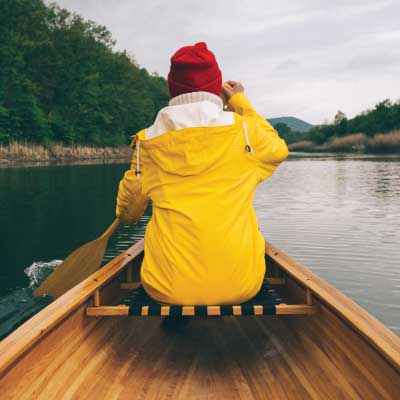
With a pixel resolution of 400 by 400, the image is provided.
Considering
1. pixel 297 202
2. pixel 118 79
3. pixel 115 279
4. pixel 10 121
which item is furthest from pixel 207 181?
pixel 118 79

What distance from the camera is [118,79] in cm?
4662


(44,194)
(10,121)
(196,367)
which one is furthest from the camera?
(10,121)

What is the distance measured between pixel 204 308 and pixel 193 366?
0.54 m

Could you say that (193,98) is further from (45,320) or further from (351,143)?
(351,143)

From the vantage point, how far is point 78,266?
3619mm

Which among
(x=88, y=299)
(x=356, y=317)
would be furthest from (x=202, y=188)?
(x=88, y=299)

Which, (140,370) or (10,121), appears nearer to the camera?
(140,370)

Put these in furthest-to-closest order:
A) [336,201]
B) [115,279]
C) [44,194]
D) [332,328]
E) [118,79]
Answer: [118,79]
[44,194]
[336,201]
[115,279]
[332,328]

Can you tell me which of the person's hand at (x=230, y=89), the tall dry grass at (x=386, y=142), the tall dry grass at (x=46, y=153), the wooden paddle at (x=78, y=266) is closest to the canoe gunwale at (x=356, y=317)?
the person's hand at (x=230, y=89)

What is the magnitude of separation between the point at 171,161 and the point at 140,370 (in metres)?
1.07

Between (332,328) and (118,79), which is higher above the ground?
(118,79)

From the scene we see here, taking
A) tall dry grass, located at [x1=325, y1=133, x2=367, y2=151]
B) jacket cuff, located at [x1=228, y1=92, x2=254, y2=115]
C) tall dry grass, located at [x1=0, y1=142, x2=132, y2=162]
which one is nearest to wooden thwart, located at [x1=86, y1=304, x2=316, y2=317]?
jacket cuff, located at [x1=228, y1=92, x2=254, y2=115]

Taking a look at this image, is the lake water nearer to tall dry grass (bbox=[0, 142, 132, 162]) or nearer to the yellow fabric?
the yellow fabric

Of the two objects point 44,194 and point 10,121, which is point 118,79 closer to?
point 10,121
